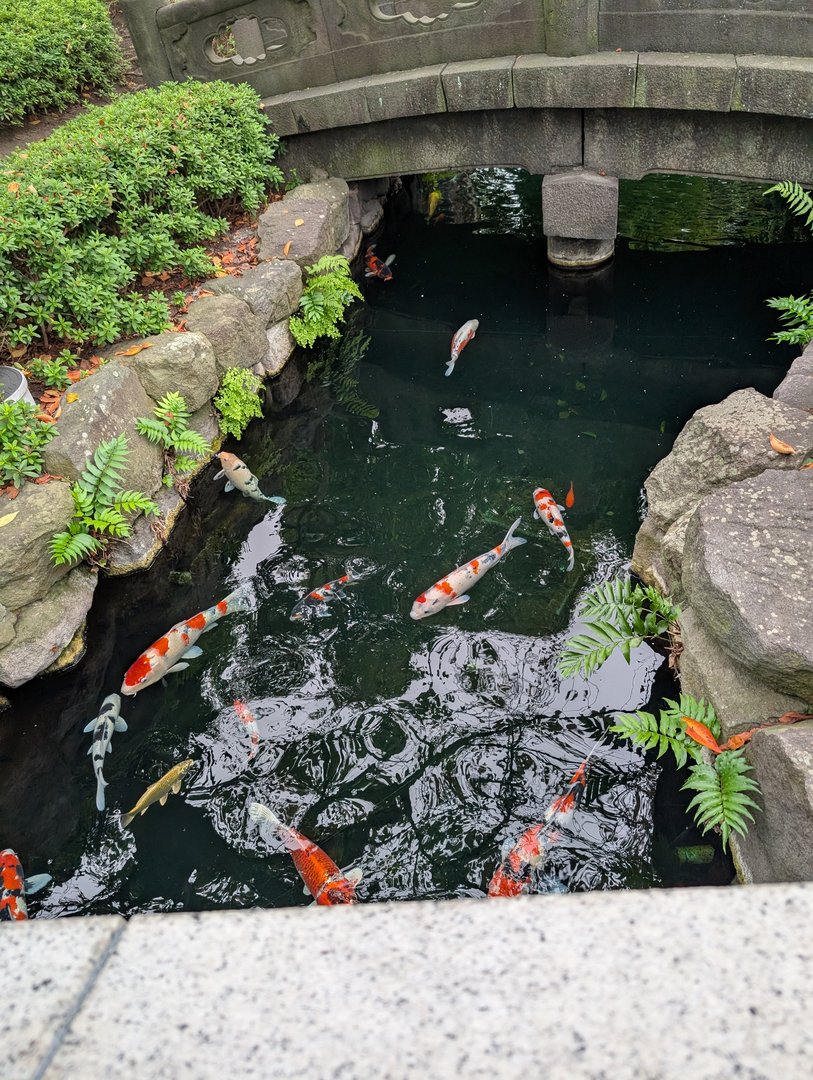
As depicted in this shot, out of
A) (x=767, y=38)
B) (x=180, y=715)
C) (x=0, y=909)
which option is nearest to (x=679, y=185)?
(x=767, y=38)

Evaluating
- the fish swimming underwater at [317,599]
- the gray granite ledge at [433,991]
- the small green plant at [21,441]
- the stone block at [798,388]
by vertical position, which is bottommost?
the fish swimming underwater at [317,599]

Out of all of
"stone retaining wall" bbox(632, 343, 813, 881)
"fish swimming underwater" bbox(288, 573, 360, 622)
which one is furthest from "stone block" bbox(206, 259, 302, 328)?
"stone retaining wall" bbox(632, 343, 813, 881)

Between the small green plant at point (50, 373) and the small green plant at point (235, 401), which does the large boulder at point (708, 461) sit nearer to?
the small green plant at point (235, 401)

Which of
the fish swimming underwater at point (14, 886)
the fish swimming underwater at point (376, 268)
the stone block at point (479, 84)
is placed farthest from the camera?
the fish swimming underwater at point (376, 268)

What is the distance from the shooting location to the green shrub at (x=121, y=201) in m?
6.95

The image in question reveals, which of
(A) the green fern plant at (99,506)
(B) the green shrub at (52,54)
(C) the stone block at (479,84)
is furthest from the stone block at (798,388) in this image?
(B) the green shrub at (52,54)

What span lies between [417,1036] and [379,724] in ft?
12.1

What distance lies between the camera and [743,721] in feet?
14.3

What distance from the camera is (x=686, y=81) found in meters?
7.93

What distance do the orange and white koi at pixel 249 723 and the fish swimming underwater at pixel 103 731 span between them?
0.78m

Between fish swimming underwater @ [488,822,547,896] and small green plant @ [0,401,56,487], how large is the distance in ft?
14.2

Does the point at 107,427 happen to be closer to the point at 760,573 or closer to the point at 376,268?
the point at 760,573

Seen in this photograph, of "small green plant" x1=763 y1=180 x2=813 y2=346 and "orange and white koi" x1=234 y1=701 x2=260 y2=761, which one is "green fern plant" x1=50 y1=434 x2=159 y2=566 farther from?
"small green plant" x1=763 y1=180 x2=813 y2=346

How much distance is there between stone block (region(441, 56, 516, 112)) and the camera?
864 centimetres
